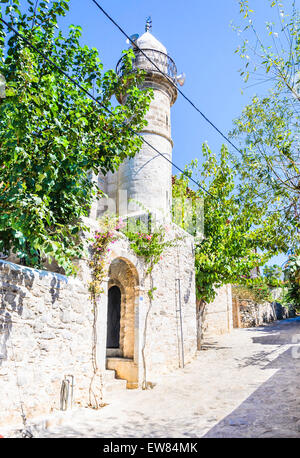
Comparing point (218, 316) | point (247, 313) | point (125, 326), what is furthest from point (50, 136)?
point (247, 313)

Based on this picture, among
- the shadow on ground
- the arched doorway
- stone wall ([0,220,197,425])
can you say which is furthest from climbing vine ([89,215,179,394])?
the shadow on ground

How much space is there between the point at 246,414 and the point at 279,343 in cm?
815

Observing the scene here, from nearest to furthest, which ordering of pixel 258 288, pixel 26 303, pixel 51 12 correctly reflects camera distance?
1. pixel 26 303
2. pixel 51 12
3. pixel 258 288

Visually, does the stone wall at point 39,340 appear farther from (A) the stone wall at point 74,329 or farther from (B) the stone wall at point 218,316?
(B) the stone wall at point 218,316

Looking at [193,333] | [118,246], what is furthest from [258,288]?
[118,246]

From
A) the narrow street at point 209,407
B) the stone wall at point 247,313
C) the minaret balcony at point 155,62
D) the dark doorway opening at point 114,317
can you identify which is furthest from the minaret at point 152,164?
the stone wall at point 247,313

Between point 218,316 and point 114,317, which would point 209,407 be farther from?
point 218,316

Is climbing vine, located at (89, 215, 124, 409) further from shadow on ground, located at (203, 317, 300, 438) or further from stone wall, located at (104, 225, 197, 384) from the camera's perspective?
shadow on ground, located at (203, 317, 300, 438)

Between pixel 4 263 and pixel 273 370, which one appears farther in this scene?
pixel 273 370

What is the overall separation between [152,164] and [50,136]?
7349mm

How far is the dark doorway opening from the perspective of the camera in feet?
31.6

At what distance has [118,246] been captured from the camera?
804 centimetres

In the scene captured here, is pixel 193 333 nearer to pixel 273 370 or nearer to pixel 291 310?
pixel 273 370

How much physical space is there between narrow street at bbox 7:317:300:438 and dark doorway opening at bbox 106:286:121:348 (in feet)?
6.05
